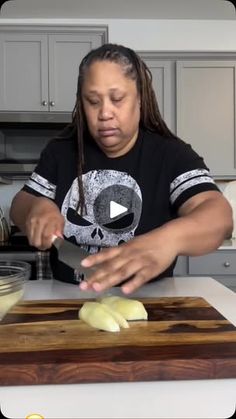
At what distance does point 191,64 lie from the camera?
3.06 m

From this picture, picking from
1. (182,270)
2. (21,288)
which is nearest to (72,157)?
(21,288)

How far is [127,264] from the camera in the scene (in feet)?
2.43

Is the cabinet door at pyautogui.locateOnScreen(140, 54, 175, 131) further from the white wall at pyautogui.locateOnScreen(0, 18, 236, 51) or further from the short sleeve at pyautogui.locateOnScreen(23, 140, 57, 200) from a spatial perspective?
the short sleeve at pyautogui.locateOnScreen(23, 140, 57, 200)

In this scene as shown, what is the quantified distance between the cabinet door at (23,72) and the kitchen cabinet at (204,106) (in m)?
0.68

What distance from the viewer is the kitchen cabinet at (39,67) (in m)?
2.98

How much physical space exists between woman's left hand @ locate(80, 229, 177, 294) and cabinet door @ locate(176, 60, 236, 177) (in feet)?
7.74

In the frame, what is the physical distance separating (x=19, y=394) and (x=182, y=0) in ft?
8.62

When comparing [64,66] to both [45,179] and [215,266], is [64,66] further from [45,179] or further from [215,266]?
[45,179]

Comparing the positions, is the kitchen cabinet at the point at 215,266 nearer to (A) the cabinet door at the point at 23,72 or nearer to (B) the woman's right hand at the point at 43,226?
(A) the cabinet door at the point at 23,72

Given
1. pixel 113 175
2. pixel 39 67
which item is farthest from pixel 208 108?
pixel 113 175

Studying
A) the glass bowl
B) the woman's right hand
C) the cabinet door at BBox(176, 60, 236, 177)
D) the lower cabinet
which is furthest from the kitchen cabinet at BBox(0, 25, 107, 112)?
the glass bowl

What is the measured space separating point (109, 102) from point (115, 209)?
0.86ft

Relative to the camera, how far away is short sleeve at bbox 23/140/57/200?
1.25m

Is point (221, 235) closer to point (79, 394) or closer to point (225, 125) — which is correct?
point (79, 394)
